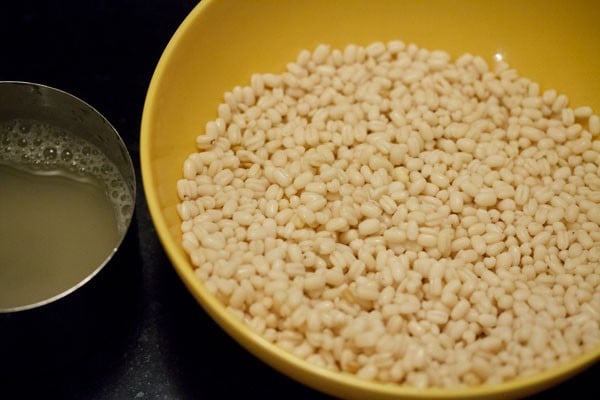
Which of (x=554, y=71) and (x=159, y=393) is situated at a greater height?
(x=554, y=71)

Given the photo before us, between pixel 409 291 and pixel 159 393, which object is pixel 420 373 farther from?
pixel 159 393

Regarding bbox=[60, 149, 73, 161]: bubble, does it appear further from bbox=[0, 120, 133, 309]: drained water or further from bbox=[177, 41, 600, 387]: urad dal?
bbox=[177, 41, 600, 387]: urad dal

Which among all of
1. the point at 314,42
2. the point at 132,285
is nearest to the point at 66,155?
the point at 132,285

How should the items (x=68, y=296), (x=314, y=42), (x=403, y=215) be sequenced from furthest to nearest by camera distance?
(x=314, y=42) → (x=403, y=215) → (x=68, y=296)

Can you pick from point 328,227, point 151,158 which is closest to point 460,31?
point 328,227

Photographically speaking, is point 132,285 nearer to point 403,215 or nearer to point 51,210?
point 51,210

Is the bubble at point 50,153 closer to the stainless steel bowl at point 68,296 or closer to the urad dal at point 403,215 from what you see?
the stainless steel bowl at point 68,296
